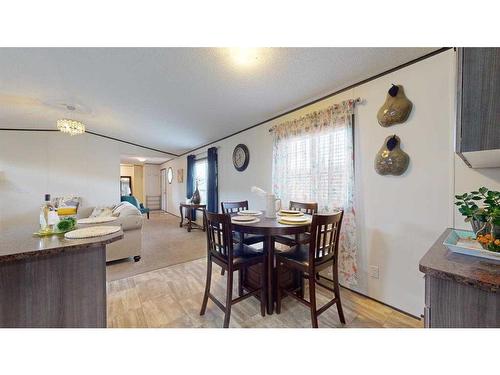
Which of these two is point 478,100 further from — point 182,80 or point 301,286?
point 182,80

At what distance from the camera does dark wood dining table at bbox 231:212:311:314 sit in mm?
1510

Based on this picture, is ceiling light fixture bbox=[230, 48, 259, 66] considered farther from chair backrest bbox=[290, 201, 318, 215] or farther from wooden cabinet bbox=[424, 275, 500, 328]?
wooden cabinet bbox=[424, 275, 500, 328]

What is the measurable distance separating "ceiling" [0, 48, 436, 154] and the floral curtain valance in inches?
8.0

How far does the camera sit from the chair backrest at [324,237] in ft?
4.55

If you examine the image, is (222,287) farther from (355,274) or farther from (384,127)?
(384,127)

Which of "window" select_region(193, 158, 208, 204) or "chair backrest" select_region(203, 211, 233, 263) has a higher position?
"window" select_region(193, 158, 208, 204)

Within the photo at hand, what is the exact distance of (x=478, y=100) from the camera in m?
0.78

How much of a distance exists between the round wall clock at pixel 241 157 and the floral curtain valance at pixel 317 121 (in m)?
0.80

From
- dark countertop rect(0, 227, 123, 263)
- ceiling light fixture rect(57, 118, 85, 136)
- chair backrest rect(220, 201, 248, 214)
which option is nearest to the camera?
dark countertop rect(0, 227, 123, 263)

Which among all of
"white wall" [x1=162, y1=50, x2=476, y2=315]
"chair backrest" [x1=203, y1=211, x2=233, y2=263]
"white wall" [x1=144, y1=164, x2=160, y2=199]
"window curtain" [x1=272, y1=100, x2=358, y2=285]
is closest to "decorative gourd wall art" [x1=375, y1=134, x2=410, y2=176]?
"white wall" [x1=162, y1=50, x2=476, y2=315]
